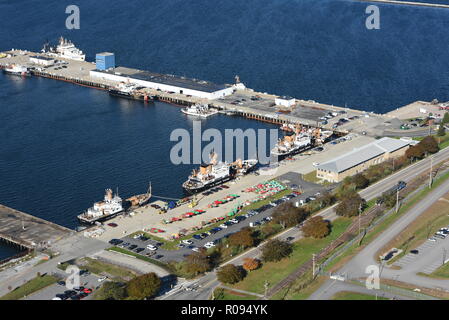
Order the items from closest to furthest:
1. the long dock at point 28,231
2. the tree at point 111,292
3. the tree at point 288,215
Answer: the tree at point 111,292
the long dock at point 28,231
the tree at point 288,215

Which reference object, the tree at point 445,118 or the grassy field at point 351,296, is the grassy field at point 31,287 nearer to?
the grassy field at point 351,296

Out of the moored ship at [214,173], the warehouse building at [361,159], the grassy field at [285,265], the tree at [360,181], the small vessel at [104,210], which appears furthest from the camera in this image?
the warehouse building at [361,159]

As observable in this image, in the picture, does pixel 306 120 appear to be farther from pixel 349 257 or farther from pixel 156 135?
pixel 349 257

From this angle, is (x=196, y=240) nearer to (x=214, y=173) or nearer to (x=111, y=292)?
(x=111, y=292)

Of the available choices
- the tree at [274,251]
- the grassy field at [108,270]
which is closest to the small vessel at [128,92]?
the grassy field at [108,270]

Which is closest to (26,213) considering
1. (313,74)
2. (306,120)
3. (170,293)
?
(170,293)

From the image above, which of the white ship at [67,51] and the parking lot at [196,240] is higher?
the white ship at [67,51]
